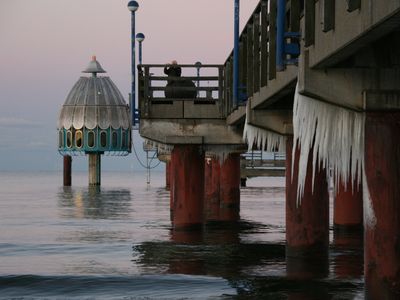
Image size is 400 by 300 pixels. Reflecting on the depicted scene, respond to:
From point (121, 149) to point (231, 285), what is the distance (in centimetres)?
7487

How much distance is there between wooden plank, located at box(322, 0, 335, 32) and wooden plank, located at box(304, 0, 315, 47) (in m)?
1.10

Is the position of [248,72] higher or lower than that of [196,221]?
higher

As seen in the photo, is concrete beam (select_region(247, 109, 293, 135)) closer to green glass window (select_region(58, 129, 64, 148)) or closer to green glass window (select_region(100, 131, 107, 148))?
green glass window (select_region(100, 131, 107, 148))

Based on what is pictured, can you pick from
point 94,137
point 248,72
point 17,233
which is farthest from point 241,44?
point 94,137

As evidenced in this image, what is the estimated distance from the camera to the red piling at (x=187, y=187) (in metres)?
29.7

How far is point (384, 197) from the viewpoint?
13.0m

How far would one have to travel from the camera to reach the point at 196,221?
2983 cm

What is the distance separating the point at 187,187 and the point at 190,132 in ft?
5.43

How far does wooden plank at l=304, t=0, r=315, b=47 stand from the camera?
13359 mm

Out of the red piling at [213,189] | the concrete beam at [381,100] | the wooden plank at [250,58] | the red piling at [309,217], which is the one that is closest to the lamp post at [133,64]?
the wooden plank at [250,58]

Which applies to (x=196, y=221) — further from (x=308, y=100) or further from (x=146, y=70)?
(x=308, y=100)

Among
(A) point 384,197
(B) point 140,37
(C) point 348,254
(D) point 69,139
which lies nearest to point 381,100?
(A) point 384,197

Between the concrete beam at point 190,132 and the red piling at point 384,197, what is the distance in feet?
55.5

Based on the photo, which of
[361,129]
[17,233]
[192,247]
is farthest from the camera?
[17,233]
